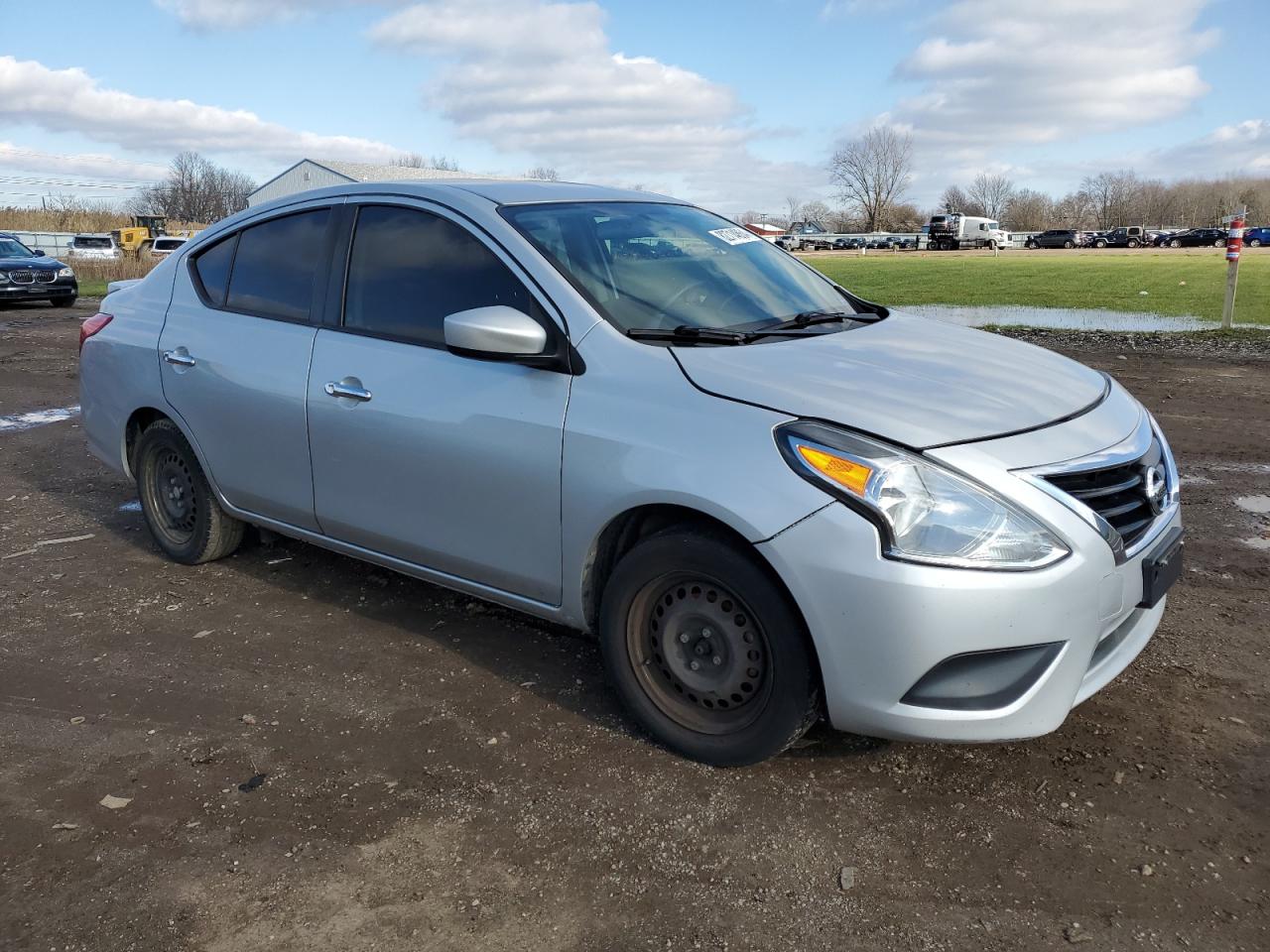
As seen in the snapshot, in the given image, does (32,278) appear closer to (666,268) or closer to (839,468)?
(666,268)

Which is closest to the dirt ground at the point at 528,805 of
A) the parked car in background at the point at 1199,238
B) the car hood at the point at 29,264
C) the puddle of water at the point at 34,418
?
the puddle of water at the point at 34,418

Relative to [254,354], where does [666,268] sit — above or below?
above

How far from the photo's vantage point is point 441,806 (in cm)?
305

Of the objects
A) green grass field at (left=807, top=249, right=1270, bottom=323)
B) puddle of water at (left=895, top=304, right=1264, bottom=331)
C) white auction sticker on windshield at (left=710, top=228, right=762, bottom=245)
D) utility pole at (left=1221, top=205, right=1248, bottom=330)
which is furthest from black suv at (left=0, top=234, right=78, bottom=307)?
utility pole at (left=1221, top=205, right=1248, bottom=330)

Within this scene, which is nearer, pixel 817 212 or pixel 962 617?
pixel 962 617

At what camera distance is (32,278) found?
20016 mm

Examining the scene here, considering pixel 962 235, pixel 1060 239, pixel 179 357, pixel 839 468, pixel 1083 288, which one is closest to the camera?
pixel 839 468

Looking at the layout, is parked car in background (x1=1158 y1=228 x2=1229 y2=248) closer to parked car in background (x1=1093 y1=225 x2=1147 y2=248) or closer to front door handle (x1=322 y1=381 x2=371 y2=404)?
parked car in background (x1=1093 y1=225 x2=1147 y2=248)

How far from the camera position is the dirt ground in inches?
99.8

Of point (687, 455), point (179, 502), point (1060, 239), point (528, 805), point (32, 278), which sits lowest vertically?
point (528, 805)

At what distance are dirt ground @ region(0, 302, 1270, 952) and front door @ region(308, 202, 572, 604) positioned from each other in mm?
565

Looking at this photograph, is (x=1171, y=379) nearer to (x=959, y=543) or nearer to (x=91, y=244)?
(x=959, y=543)

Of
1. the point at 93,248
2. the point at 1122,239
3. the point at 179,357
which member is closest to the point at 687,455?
the point at 179,357

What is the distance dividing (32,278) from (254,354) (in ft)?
61.7
